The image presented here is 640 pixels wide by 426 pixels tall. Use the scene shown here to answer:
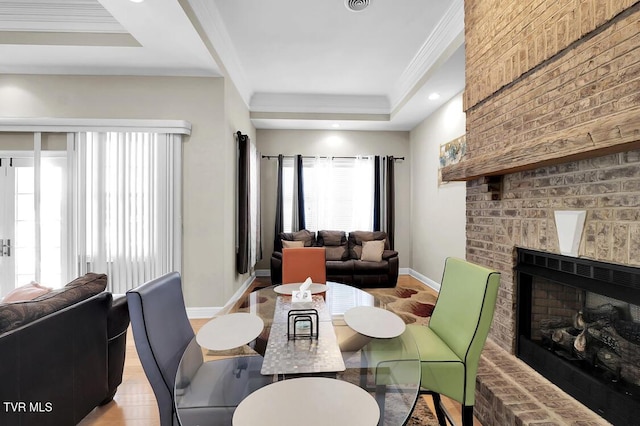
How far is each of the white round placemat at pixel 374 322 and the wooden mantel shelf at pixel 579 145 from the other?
1.06m

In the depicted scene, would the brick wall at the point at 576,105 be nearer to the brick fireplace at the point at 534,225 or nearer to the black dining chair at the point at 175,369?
the brick fireplace at the point at 534,225

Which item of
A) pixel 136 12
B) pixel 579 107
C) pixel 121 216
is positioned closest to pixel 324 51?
pixel 136 12

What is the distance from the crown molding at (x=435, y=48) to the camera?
2746mm

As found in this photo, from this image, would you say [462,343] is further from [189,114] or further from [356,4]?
[189,114]

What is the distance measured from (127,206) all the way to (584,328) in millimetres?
4054

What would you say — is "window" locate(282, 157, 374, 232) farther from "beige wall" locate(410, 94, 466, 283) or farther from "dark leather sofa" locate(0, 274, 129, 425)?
"dark leather sofa" locate(0, 274, 129, 425)

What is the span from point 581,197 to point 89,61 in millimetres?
4360

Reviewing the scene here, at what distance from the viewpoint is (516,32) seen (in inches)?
70.1

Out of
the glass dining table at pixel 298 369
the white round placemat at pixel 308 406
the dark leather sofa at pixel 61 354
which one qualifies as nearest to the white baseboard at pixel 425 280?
the glass dining table at pixel 298 369

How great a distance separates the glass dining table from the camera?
3.51ft

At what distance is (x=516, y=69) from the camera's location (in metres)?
1.79

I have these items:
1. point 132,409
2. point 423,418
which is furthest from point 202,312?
point 423,418

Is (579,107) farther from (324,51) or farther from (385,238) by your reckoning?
(385,238)

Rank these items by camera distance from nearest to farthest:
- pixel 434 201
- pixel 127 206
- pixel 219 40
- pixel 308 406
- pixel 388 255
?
pixel 308 406
pixel 219 40
pixel 127 206
pixel 434 201
pixel 388 255
